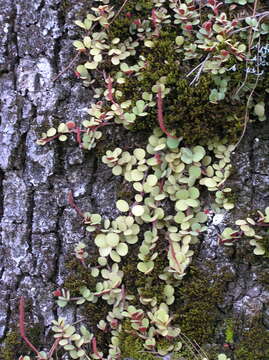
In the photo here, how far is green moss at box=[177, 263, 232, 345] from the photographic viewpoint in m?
1.55

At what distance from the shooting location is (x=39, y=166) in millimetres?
1658

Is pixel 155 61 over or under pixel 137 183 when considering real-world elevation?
over

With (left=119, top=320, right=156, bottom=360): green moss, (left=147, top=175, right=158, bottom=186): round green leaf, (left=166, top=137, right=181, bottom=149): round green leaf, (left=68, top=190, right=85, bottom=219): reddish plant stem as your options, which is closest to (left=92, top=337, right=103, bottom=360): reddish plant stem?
(left=119, top=320, right=156, bottom=360): green moss

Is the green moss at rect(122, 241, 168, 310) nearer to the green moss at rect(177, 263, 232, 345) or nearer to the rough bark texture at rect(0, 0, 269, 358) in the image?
the green moss at rect(177, 263, 232, 345)

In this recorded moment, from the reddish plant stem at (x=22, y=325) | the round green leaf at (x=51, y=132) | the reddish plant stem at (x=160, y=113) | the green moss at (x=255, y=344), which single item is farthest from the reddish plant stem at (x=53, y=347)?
the reddish plant stem at (x=160, y=113)

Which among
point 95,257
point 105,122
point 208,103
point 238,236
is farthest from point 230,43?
point 95,257

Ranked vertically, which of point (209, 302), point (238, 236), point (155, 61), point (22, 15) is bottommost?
point (209, 302)

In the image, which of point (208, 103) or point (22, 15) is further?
point (22, 15)

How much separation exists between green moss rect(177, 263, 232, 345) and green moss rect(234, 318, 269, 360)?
0.11 metres

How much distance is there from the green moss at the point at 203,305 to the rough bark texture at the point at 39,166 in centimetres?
41

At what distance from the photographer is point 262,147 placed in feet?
5.18

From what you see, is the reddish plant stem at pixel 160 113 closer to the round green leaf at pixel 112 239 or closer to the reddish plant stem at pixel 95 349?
the round green leaf at pixel 112 239

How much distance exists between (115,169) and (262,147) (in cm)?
55

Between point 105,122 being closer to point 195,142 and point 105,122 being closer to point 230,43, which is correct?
point 195,142
